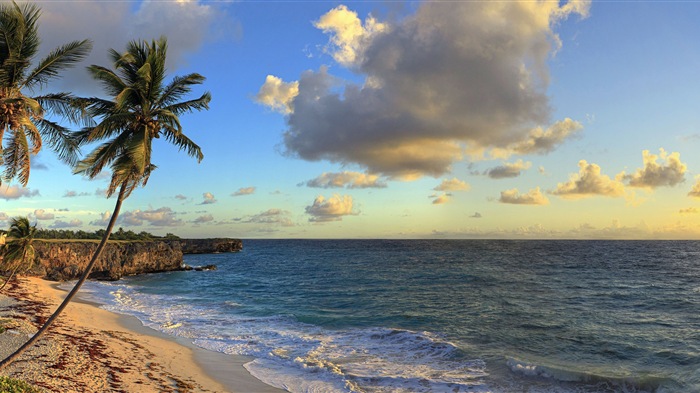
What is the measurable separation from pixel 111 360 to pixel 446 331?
19.6 metres

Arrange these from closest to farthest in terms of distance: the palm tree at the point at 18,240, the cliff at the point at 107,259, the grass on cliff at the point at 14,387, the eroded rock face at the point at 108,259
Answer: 1. the grass on cliff at the point at 14,387
2. the palm tree at the point at 18,240
3. the cliff at the point at 107,259
4. the eroded rock face at the point at 108,259

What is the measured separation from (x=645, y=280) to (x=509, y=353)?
45.3 meters

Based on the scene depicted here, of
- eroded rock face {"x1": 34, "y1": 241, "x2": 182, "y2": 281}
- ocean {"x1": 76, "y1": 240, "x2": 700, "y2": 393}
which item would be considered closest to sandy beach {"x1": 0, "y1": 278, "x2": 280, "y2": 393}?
ocean {"x1": 76, "y1": 240, "x2": 700, "y2": 393}

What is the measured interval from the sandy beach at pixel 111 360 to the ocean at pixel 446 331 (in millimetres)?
1559

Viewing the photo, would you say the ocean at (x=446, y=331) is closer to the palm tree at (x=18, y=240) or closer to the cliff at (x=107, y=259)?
the cliff at (x=107, y=259)

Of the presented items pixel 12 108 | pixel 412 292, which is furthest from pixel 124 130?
pixel 412 292

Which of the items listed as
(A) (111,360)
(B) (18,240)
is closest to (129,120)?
(A) (111,360)

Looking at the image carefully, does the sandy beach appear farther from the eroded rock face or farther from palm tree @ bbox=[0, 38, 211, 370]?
the eroded rock face

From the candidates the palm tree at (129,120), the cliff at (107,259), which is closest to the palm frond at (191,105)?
the palm tree at (129,120)

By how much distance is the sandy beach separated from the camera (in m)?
15.3

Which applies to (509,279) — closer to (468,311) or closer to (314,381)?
(468,311)

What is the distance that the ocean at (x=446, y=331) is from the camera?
18.2m

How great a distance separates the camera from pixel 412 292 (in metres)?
44.1

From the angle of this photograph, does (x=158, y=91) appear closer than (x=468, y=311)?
Yes
